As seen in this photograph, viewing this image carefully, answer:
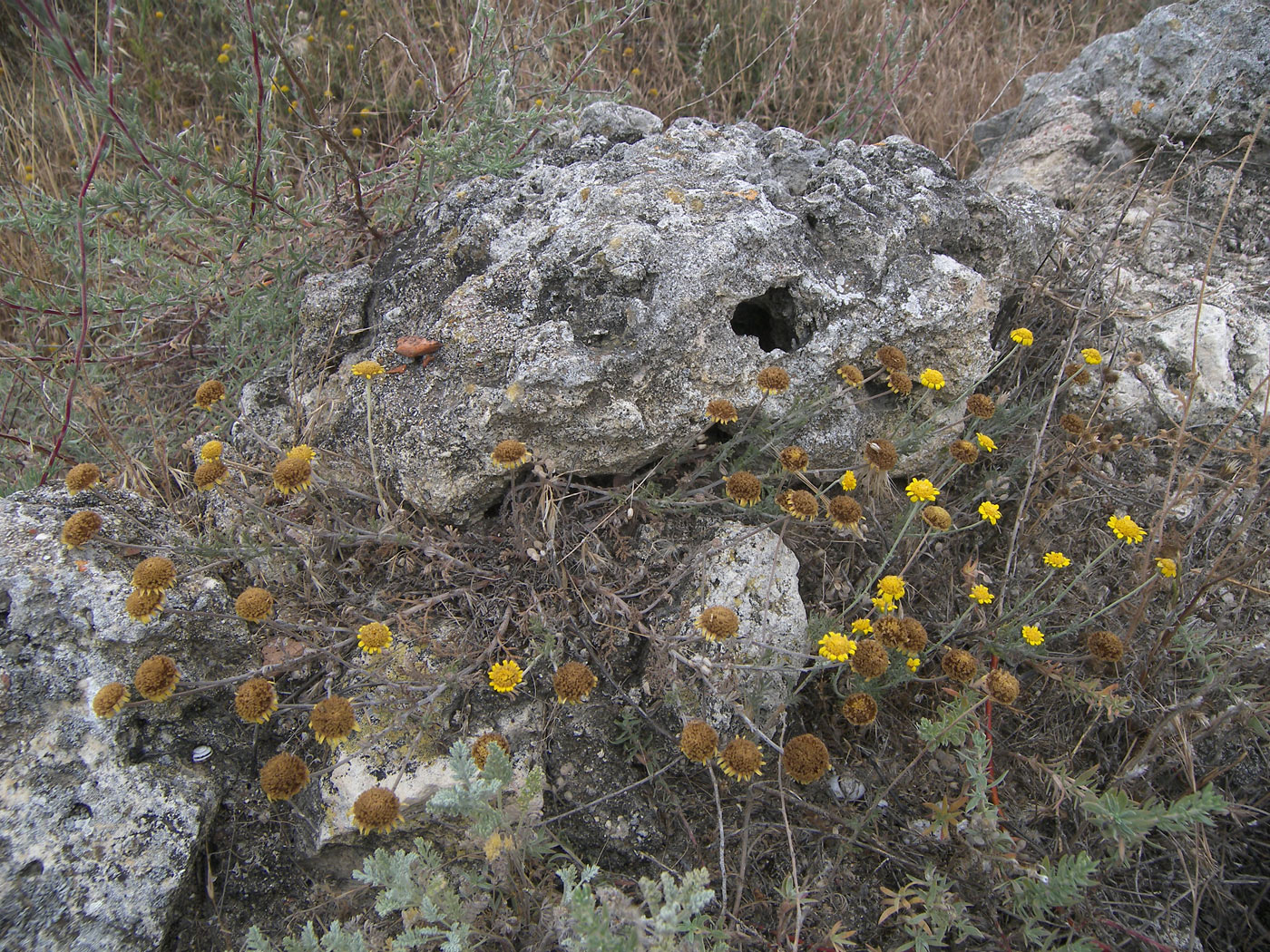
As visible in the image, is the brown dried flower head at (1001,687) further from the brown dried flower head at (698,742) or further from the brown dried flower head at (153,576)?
the brown dried flower head at (153,576)

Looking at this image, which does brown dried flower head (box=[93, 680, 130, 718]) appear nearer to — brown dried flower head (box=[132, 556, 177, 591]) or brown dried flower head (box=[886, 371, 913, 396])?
brown dried flower head (box=[132, 556, 177, 591])

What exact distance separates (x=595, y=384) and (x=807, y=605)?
1.03m

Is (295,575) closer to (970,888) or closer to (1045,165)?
(970,888)

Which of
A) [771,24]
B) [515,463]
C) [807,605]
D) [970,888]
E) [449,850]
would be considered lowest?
[970,888]

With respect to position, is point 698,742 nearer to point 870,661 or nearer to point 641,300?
point 870,661

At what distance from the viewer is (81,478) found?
2.37 m

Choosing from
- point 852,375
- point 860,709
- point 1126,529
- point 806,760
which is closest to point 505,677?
point 806,760

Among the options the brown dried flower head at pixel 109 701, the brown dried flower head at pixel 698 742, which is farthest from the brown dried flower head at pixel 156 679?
the brown dried flower head at pixel 698 742

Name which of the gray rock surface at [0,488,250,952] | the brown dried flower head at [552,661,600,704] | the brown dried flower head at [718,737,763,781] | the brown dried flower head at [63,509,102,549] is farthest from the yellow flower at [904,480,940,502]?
the brown dried flower head at [63,509,102,549]

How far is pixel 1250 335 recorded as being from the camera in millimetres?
2967

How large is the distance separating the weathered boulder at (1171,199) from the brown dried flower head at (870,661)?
1.52 m

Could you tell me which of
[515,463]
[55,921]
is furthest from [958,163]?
[55,921]

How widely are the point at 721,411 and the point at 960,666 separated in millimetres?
1039

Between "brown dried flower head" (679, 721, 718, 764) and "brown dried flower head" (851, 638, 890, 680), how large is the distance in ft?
1.44
